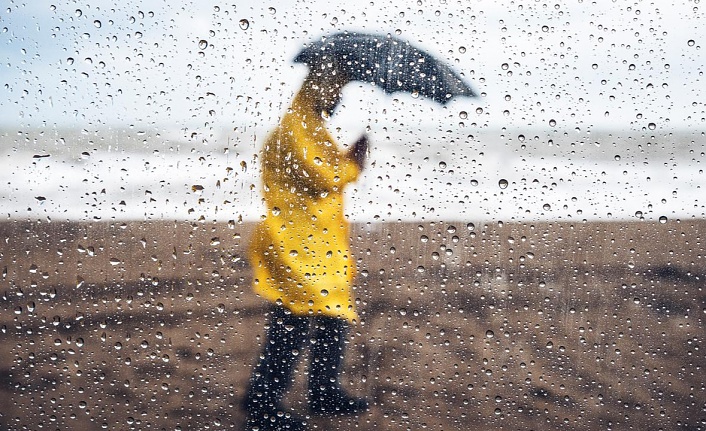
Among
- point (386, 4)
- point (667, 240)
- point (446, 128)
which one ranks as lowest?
point (667, 240)

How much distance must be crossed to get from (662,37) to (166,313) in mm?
966

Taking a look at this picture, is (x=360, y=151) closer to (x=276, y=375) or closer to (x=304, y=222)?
(x=304, y=222)

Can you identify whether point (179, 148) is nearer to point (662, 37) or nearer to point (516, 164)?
point (516, 164)

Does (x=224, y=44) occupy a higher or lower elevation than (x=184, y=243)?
higher

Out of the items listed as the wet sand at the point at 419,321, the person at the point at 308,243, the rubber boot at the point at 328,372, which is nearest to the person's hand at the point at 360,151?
the person at the point at 308,243

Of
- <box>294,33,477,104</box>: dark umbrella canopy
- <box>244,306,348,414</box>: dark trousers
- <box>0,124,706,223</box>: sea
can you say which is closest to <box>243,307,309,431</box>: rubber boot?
<box>244,306,348,414</box>: dark trousers

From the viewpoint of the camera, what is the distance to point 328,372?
0.92m

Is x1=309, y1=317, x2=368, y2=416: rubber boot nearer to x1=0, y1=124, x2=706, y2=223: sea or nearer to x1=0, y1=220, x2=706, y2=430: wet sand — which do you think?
x1=0, y1=220, x2=706, y2=430: wet sand

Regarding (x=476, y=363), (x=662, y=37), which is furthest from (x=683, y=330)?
(x=662, y=37)

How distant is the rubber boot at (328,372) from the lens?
2.97 feet

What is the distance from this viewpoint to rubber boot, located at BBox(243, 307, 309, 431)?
35.6 inches

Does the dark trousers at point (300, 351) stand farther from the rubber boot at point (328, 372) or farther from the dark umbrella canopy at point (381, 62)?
the dark umbrella canopy at point (381, 62)

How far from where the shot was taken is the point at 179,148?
0.88 meters

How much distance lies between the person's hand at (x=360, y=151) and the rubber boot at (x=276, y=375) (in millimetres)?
288
